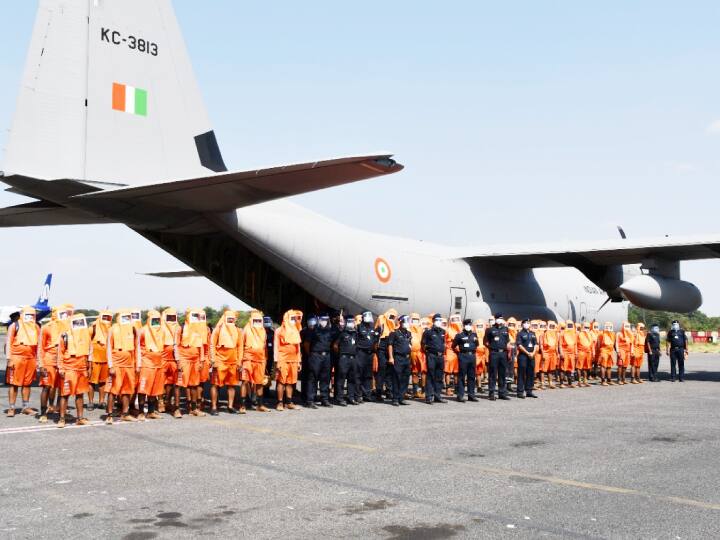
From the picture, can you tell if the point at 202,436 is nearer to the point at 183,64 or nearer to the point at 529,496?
the point at 529,496

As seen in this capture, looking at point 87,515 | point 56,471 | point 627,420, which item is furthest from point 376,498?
point 627,420

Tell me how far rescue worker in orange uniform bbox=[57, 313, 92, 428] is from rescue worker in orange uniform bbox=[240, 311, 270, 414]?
8.75 feet

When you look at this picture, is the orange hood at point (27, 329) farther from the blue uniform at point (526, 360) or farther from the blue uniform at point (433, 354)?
the blue uniform at point (526, 360)

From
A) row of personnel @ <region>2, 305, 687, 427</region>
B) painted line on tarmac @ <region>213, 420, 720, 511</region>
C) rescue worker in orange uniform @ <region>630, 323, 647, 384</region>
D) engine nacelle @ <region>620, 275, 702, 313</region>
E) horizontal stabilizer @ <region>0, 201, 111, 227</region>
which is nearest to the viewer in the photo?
painted line on tarmac @ <region>213, 420, 720, 511</region>

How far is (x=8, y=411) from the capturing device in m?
11.8

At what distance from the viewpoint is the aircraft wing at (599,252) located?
18.2 meters

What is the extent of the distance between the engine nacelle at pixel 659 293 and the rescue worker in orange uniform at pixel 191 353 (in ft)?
41.9

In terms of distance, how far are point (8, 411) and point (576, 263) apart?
15.0 meters

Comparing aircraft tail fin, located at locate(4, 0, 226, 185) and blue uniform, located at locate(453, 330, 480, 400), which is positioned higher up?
aircraft tail fin, located at locate(4, 0, 226, 185)

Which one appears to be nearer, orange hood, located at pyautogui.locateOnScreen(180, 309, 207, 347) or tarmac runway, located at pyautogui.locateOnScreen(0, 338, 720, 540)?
tarmac runway, located at pyautogui.locateOnScreen(0, 338, 720, 540)

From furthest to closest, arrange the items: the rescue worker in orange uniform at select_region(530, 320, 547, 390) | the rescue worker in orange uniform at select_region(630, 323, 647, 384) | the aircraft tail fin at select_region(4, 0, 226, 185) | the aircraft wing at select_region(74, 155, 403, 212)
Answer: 1. the rescue worker in orange uniform at select_region(630, 323, 647, 384)
2. the rescue worker in orange uniform at select_region(530, 320, 547, 390)
3. the aircraft tail fin at select_region(4, 0, 226, 185)
4. the aircraft wing at select_region(74, 155, 403, 212)

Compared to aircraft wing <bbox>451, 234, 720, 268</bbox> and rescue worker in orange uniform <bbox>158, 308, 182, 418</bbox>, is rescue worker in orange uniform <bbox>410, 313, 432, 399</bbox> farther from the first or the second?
rescue worker in orange uniform <bbox>158, 308, 182, 418</bbox>

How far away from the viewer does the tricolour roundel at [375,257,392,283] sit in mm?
16516

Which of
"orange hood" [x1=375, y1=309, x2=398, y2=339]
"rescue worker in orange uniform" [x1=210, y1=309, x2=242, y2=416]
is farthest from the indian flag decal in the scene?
"orange hood" [x1=375, y1=309, x2=398, y2=339]
